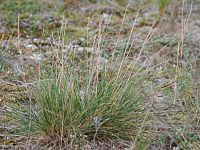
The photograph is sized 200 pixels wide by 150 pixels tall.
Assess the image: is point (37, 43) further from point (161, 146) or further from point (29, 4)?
point (161, 146)

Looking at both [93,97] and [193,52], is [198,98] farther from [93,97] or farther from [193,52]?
[193,52]

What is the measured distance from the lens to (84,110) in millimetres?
2807

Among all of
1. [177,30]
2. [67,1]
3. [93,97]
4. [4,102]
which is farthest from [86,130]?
[67,1]

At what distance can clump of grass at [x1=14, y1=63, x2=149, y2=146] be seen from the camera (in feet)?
9.09

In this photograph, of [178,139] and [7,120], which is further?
[7,120]

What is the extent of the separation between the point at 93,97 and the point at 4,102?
0.69m

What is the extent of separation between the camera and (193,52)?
454 centimetres

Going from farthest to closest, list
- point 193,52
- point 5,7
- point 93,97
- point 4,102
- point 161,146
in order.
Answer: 1. point 5,7
2. point 193,52
3. point 4,102
4. point 93,97
5. point 161,146

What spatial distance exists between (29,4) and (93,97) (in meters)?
3.14

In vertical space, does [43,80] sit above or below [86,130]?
above

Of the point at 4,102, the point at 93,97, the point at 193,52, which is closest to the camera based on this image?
the point at 93,97

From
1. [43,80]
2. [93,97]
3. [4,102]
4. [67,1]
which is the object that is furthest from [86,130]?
[67,1]

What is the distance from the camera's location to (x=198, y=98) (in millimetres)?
3084

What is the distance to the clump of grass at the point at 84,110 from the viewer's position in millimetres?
2771
